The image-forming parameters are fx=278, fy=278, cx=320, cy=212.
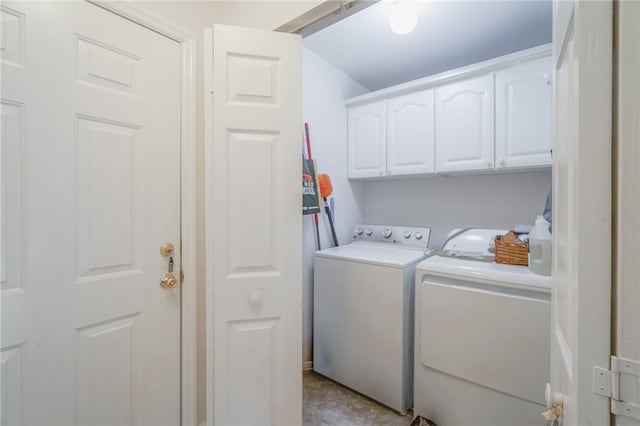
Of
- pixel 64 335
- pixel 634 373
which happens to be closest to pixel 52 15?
pixel 64 335

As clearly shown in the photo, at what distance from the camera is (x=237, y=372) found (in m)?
1.29

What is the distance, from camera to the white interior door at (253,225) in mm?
1254

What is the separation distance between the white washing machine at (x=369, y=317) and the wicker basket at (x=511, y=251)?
50 cm

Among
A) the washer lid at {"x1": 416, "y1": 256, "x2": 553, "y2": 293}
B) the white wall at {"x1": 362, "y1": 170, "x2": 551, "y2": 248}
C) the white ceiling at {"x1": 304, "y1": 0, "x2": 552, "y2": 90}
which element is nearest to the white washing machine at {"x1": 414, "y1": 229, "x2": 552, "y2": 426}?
the washer lid at {"x1": 416, "y1": 256, "x2": 553, "y2": 293}

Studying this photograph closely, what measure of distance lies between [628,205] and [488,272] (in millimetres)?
1198

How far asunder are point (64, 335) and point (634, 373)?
1.57 meters

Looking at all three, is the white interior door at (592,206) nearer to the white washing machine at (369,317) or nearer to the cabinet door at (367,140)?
the white washing machine at (369,317)

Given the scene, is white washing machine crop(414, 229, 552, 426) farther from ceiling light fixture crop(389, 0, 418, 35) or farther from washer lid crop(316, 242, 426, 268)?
ceiling light fixture crop(389, 0, 418, 35)

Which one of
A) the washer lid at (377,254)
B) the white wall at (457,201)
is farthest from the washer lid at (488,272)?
the white wall at (457,201)

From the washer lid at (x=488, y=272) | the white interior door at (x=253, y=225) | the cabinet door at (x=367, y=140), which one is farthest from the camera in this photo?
the cabinet door at (x=367, y=140)

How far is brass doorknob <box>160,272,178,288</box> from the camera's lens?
132 centimetres

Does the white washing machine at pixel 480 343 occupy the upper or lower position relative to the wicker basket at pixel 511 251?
lower

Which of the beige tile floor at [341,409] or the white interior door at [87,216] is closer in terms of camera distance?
the white interior door at [87,216]

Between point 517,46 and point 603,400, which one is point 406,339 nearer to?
point 603,400
